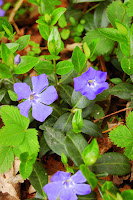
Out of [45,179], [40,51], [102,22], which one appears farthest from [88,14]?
[45,179]

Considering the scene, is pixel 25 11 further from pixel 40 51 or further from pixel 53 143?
pixel 53 143

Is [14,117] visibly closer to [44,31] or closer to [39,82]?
[39,82]

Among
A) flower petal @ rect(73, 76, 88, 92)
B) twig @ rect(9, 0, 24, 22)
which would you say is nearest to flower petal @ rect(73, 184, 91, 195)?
flower petal @ rect(73, 76, 88, 92)

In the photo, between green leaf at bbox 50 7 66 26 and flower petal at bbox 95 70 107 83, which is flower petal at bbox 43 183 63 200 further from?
green leaf at bbox 50 7 66 26

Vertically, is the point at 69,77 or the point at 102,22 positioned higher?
the point at 102,22

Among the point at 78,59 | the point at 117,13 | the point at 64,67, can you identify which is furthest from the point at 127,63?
the point at 117,13

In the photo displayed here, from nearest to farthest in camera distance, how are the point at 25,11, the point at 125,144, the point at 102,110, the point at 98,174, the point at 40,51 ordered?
1. the point at 98,174
2. the point at 125,144
3. the point at 102,110
4. the point at 40,51
5. the point at 25,11
